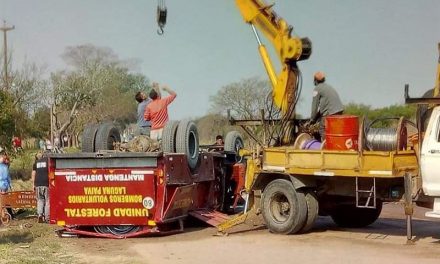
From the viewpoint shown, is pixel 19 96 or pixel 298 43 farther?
pixel 19 96

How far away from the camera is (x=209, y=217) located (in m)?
14.8

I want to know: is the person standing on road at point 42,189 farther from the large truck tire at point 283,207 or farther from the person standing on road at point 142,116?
the large truck tire at point 283,207

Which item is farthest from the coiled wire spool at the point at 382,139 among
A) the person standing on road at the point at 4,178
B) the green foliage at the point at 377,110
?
the green foliage at the point at 377,110

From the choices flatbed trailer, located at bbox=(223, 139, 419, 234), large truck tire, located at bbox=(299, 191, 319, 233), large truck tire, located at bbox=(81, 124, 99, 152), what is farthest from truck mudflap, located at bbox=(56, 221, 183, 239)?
large truck tire, located at bbox=(299, 191, 319, 233)

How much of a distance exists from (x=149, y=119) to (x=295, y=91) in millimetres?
3267

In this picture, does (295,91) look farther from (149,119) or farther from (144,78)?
(144,78)

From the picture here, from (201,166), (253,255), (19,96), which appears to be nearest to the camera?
(253,255)

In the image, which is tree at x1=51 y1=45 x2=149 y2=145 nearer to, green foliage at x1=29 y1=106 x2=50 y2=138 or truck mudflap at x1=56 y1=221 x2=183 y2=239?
green foliage at x1=29 y1=106 x2=50 y2=138

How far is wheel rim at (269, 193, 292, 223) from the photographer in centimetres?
1387

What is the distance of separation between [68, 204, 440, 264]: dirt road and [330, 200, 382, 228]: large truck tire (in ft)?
0.73

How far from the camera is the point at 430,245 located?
12125mm

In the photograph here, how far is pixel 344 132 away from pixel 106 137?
4.74m

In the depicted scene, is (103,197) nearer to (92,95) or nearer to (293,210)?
(293,210)

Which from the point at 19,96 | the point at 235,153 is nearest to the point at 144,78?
the point at 19,96
